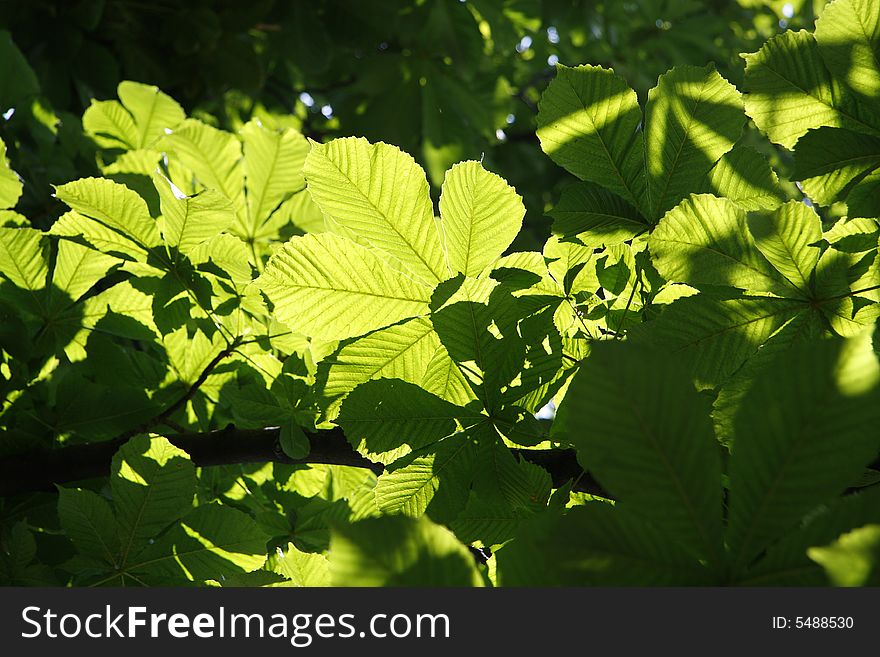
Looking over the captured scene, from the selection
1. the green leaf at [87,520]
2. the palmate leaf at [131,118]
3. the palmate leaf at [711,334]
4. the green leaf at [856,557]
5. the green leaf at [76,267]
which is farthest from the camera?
the palmate leaf at [131,118]

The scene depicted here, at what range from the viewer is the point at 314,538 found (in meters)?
1.35

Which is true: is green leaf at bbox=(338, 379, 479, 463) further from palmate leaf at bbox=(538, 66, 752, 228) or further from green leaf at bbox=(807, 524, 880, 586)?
green leaf at bbox=(807, 524, 880, 586)

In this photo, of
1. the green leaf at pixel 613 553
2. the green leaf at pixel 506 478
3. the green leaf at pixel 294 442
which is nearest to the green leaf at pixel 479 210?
the green leaf at pixel 506 478

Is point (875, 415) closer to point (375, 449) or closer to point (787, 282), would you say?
point (787, 282)

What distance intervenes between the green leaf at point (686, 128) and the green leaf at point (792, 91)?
0.12 ft

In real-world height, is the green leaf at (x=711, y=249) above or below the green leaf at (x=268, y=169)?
below

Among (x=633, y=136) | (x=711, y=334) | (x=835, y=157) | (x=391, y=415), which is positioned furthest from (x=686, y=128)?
(x=391, y=415)

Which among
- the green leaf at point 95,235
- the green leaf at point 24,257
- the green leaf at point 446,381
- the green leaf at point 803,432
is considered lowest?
the green leaf at point 803,432

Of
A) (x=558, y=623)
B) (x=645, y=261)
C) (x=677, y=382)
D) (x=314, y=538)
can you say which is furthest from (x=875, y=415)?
(x=314, y=538)

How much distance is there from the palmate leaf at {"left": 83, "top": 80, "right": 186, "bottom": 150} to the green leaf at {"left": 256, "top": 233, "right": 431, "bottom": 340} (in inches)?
38.9

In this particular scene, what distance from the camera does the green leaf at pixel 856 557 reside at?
1.43 ft

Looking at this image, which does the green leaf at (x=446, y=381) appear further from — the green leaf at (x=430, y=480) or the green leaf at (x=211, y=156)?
the green leaf at (x=211, y=156)

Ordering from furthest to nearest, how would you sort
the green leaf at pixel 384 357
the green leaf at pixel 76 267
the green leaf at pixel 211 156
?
the green leaf at pixel 211 156
the green leaf at pixel 76 267
the green leaf at pixel 384 357

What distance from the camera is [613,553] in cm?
49
